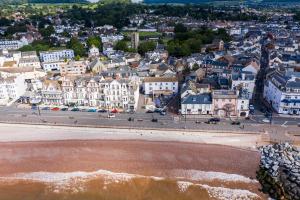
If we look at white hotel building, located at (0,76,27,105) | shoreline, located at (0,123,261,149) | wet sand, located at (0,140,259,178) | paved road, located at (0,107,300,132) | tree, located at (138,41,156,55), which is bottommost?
wet sand, located at (0,140,259,178)

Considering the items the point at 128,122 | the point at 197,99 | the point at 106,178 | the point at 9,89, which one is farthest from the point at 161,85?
the point at 9,89

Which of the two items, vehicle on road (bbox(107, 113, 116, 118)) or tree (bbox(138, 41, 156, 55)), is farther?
tree (bbox(138, 41, 156, 55))

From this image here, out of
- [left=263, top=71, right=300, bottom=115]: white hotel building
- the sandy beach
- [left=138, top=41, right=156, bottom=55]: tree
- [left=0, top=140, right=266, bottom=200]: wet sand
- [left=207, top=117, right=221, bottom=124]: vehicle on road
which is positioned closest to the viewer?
[left=0, top=140, right=266, bottom=200]: wet sand

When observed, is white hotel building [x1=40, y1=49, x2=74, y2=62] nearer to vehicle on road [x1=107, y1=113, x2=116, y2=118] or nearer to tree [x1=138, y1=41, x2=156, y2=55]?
tree [x1=138, y1=41, x2=156, y2=55]

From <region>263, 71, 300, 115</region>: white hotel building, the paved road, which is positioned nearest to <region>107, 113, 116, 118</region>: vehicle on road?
the paved road

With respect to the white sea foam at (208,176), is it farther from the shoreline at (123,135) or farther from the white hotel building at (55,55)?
the white hotel building at (55,55)

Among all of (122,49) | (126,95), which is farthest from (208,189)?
(122,49)
